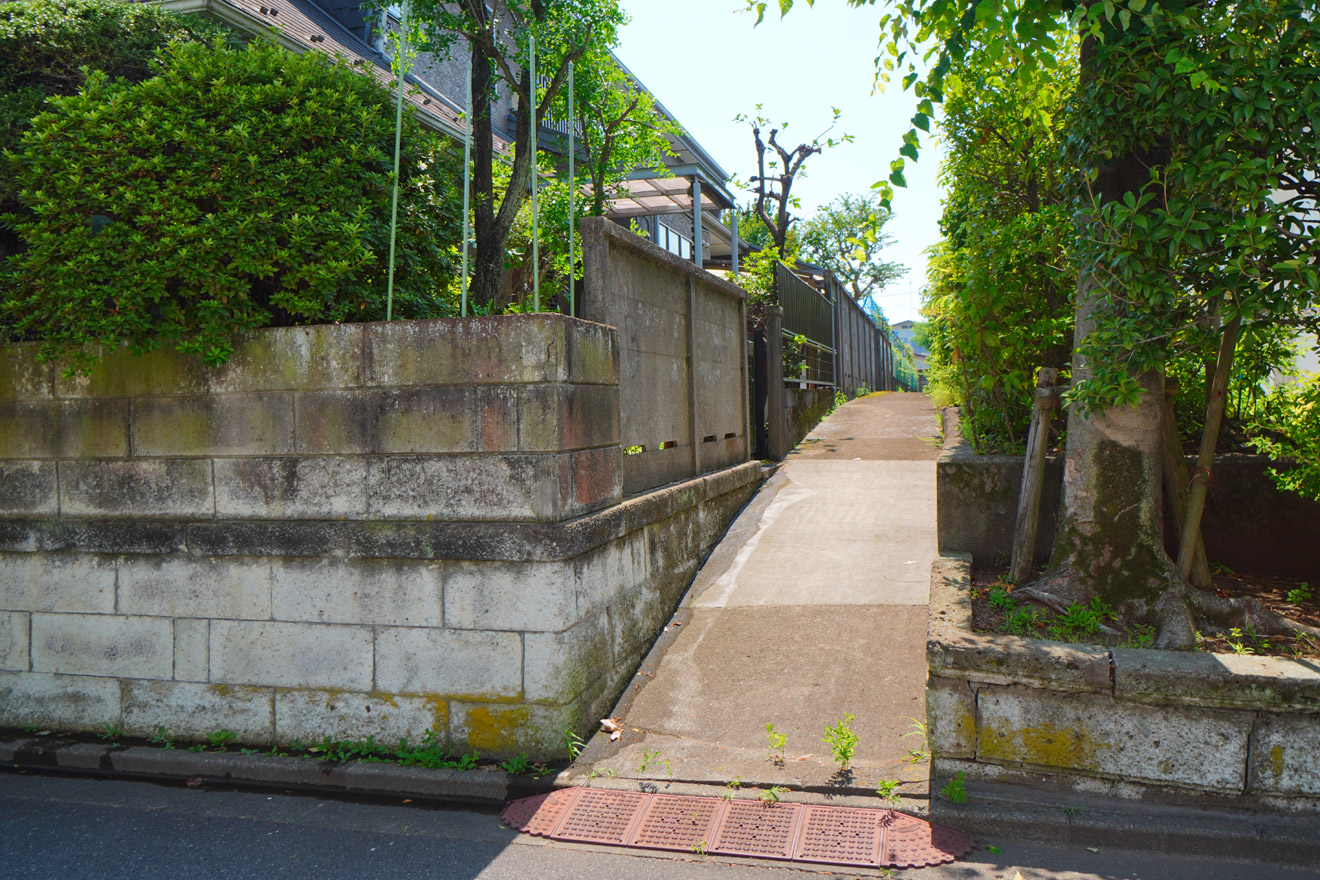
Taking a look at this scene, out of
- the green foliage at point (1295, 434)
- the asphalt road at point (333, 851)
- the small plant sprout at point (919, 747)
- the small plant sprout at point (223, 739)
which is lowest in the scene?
the asphalt road at point (333, 851)

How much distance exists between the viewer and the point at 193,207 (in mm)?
4355

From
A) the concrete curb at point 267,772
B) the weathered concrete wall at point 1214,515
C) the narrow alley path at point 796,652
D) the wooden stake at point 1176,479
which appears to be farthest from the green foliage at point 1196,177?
the concrete curb at point 267,772

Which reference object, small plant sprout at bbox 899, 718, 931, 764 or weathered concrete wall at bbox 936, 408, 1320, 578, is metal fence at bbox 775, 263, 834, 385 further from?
small plant sprout at bbox 899, 718, 931, 764

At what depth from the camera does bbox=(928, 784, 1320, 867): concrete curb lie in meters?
3.36

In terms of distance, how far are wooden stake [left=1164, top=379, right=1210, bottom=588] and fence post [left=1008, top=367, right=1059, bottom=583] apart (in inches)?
22.9

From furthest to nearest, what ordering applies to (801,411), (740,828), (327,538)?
1. (801,411)
2. (327,538)
3. (740,828)

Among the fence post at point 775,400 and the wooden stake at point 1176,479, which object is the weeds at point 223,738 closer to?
the wooden stake at point 1176,479

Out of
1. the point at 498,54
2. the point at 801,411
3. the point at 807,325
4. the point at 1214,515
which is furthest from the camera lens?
the point at 807,325

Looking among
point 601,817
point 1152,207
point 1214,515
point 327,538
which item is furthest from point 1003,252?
point 327,538

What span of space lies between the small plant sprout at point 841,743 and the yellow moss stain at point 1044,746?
62cm

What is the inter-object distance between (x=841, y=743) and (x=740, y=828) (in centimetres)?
75

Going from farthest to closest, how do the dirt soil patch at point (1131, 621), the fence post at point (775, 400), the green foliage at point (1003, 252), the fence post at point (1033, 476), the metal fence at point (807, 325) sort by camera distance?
the metal fence at point (807, 325) < the fence post at point (775, 400) < the green foliage at point (1003, 252) < the fence post at point (1033, 476) < the dirt soil patch at point (1131, 621)

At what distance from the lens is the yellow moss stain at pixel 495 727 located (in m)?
4.29

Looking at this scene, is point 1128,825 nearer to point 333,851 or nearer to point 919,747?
point 919,747
